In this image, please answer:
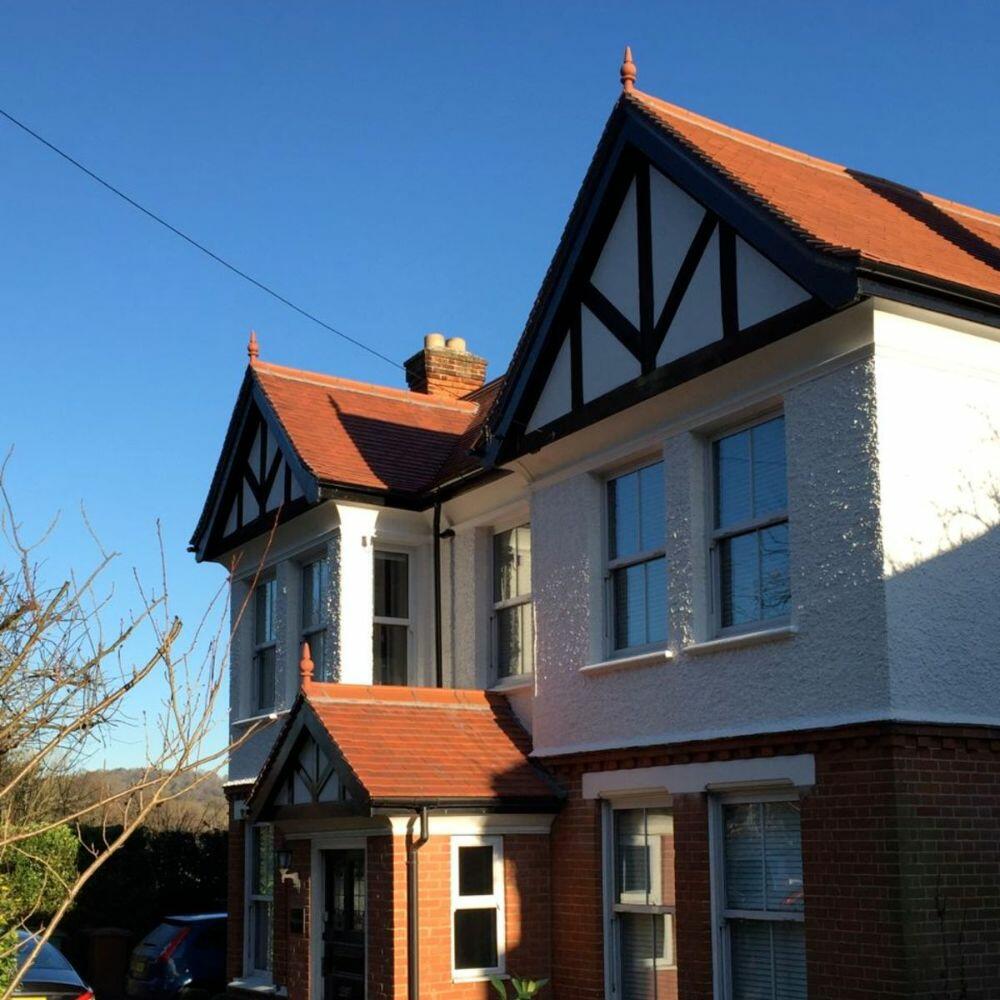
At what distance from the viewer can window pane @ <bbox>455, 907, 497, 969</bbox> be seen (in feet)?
39.0

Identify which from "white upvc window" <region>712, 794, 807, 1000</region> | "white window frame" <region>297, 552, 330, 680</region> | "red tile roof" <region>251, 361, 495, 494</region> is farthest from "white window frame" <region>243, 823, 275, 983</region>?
"white upvc window" <region>712, 794, 807, 1000</region>

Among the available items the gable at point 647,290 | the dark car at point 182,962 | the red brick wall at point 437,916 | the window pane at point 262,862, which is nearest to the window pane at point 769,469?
the gable at point 647,290

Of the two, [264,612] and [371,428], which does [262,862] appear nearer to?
[264,612]

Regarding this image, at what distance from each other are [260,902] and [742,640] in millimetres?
8481

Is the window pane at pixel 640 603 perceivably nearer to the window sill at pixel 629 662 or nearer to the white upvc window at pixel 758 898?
the window sill at pixel 629 662

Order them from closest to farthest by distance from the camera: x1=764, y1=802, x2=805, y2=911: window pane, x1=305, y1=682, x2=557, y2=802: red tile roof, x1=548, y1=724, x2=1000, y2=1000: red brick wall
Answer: x1=548, y1=724, x2=1000, y2=1000: red brick wall, x1=764, y1=802, x2=805, y2=911: window pane, x1=305, y1=682, x2=557, y2=802: red tile roof

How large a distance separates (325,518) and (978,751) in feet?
26.4

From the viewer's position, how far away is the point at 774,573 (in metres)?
10.4

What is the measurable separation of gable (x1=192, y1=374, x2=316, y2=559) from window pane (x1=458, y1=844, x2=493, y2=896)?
482 centimetres

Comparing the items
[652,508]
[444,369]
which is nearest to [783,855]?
[652,508]

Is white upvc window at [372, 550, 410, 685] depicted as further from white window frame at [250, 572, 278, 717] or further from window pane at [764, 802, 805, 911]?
window pane at [764, 802, 805, 911]

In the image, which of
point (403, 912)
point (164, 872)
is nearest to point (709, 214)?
point (403, 912)

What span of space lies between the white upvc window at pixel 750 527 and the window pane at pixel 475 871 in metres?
3.07

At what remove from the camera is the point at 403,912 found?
11625 millimetres
